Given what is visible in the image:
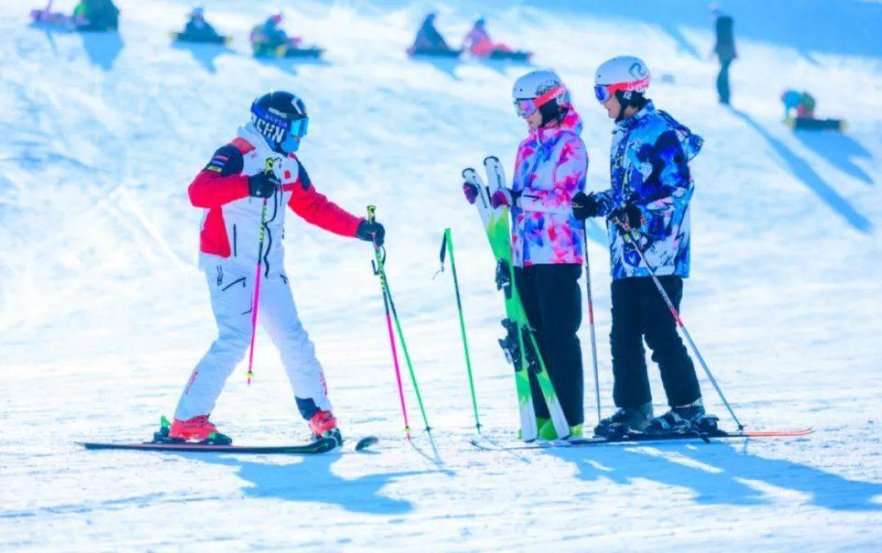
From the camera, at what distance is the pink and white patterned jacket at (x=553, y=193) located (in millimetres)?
5562

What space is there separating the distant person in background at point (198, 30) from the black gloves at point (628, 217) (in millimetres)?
14950

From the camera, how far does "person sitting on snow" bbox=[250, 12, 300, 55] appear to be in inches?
755

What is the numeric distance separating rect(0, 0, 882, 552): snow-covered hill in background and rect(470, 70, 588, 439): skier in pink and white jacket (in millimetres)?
491

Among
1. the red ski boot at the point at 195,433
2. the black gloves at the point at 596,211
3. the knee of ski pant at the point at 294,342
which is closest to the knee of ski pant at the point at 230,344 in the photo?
the knee of ski pant at the point at 294,342

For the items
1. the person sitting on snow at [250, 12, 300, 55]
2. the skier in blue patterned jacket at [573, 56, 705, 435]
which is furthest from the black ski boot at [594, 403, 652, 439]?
the person sitting on snow at [250, 12, 300, 55]

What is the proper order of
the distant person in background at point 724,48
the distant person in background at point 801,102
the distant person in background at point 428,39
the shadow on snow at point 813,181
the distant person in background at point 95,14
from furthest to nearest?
the distant person in background at point 428,39 < the distant person in background at point 95,14 < the distant person in background at point 724,48 < the distant person in background at point 801,102 < the shadow on snow at point 813,181

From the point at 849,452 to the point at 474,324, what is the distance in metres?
5.28

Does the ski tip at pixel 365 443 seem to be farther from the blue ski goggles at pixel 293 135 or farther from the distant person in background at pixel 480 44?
the distant person in background at pixel 480 44

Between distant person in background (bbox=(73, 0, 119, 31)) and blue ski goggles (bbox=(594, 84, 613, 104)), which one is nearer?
blue ski goggles (bbox=(594, 84, 613, 104))

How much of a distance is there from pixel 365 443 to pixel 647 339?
1236mm

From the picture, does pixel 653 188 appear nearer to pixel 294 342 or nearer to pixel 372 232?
pixel 372 232

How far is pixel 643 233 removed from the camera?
5523mm

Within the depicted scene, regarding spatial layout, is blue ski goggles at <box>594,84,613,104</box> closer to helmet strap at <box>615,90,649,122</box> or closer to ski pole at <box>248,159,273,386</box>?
helmet strap at <box>615,90,649,122</box>

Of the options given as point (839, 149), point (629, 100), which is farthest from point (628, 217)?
point (839, 149)
